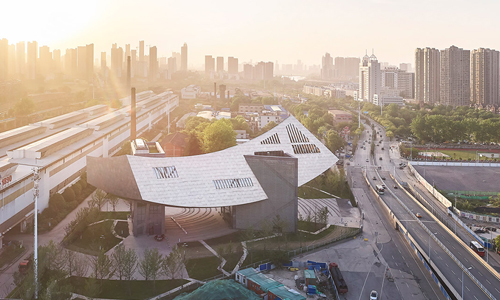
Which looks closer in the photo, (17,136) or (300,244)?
(300,244)

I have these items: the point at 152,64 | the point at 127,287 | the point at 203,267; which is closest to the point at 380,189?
the point at 203,267

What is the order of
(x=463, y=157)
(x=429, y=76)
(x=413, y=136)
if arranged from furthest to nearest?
(x=429, y=76), (x=413, y=136), (x=463, y=157)

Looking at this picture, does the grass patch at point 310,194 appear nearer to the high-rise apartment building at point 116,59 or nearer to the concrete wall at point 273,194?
the concrete wall at point 273,194

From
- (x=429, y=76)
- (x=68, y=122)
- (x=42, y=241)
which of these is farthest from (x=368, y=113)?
(x=42, y=241)

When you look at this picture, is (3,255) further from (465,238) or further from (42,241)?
(465,238)

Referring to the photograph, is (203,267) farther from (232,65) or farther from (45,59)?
(232,65)

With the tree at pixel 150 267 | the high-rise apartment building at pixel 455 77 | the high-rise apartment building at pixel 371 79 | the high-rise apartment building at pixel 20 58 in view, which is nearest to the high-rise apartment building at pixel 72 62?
the high-rise apartment building at pixel 20 58
